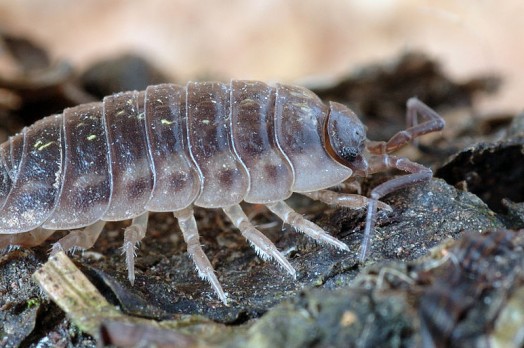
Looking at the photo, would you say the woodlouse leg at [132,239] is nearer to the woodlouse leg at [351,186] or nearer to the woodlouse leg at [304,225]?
the woodlouse leg at [304,225]

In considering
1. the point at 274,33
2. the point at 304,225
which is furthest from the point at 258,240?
the point at 274,33

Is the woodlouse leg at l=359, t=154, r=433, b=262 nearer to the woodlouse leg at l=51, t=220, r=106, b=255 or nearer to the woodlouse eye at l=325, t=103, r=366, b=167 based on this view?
the woodlouse eye at l=325, t=103, r=366, b=167

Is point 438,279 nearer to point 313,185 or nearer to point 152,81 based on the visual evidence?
point 313,185

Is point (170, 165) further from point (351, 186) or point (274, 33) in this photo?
point (274, 33)

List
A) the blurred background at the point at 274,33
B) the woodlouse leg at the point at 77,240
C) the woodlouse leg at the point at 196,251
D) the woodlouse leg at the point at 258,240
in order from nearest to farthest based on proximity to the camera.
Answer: the woodlouse leg at the point at 196,251 → the woodlouse leg at the point at 258,240 → the woodlouse leg at the point at 77,240 → the blurred background at the point at 274,33

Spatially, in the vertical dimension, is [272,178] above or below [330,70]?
above

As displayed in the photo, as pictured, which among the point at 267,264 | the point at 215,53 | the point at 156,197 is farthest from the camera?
the point at 215,53

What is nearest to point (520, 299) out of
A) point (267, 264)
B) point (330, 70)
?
point (267, 264)

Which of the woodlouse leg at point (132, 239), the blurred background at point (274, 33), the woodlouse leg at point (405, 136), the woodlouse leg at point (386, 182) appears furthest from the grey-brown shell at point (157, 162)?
the blurred background at point (274, 33)
